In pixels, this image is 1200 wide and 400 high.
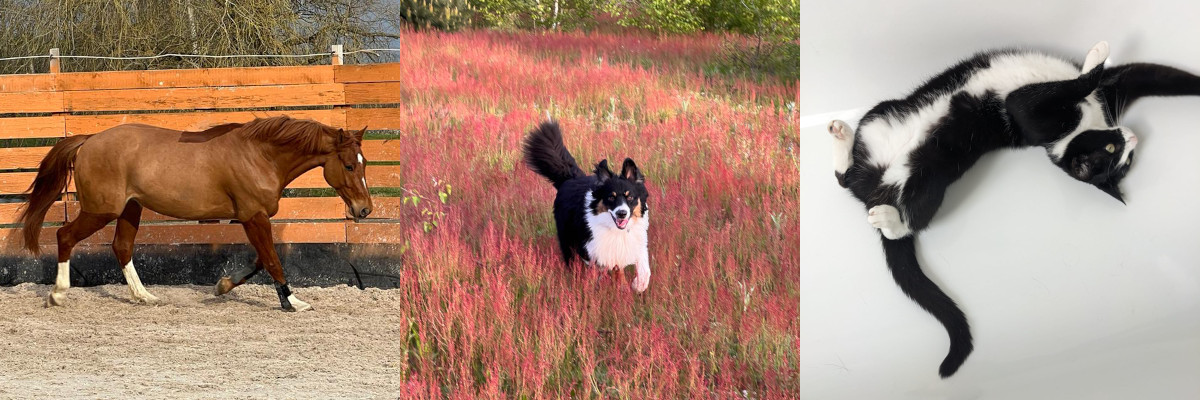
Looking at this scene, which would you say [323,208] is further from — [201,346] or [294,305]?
[201,346]

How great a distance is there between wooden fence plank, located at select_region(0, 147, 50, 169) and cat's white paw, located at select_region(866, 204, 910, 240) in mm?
4869

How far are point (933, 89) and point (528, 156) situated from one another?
3.53 ft

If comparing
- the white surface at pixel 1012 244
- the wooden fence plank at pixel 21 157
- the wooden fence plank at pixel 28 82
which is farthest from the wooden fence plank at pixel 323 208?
the white surface at pixel 1012 244

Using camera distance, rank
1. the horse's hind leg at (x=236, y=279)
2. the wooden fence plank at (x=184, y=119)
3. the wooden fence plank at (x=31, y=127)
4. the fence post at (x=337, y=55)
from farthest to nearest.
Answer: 1. the wooden fence plank at (x=31, y=127)
2. the fence post at (x=337, y=55)
3. the wooden fence plank at (x=184, y=119)
4. the horse's hind leg at (x=236, y=279)

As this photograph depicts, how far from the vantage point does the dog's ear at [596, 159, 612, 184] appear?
2.17 metres

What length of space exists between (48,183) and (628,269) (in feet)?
12.5

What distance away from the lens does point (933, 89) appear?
2135 millimetres

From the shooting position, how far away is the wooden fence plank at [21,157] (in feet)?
16.1

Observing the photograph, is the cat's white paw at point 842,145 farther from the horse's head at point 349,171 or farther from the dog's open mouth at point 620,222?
the horse's head at point 349,171

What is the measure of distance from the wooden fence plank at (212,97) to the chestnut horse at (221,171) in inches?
19.1

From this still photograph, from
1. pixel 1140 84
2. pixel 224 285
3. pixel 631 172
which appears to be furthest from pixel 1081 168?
pixel 224 285

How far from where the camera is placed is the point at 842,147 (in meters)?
2.18

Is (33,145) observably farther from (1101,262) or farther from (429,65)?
(1101,262)

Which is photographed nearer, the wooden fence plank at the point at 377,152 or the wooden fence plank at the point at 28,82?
the wooden fence plank at the point at 377,152
